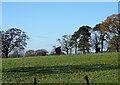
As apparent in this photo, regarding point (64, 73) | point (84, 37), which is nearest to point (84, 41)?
point (84, 37)

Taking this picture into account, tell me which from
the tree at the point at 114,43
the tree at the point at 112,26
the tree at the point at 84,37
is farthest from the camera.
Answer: the tree at the point at 84,37

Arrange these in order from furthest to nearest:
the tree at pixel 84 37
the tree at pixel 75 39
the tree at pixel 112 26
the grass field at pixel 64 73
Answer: the tree at pixel 75 39
the tree at pixel 84 37
the tree at pixel 112 26
the grass field at pixel 64 73

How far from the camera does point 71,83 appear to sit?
19.2 meters

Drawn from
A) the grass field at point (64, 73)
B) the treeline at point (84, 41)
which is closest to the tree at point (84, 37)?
the treeline at point (84, 41)

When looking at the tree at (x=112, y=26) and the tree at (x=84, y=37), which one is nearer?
the tree at (x=112, y=26)

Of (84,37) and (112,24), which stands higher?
(112,24)

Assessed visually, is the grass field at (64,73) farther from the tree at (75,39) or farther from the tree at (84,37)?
the tree at (75,39)

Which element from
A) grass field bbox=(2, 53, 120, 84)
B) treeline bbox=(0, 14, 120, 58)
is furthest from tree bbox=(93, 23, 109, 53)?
grass field bbox=(2, 53, 120, 84)

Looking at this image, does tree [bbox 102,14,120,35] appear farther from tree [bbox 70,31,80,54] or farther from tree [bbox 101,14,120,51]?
tree [bbox 70,31,80,54]

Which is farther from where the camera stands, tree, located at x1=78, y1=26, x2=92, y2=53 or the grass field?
tree, located at x1=78, y1=26, x2=92, y2=53

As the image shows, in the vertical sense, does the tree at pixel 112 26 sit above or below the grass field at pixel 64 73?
above

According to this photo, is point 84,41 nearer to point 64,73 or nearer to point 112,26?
point 112,26

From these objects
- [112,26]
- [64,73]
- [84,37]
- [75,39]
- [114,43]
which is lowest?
[64,73]

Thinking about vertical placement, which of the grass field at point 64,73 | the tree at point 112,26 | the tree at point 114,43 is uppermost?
the tree at point 112,26
